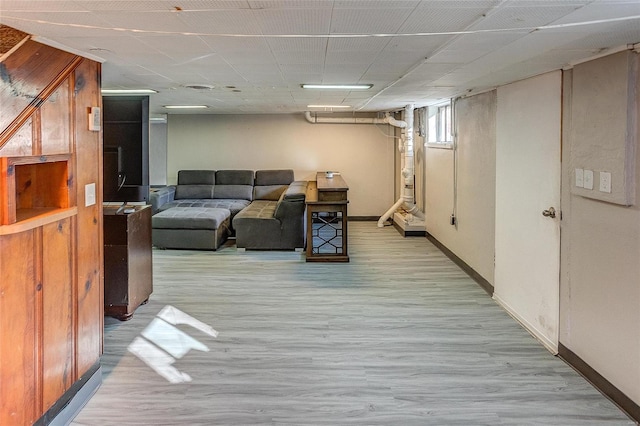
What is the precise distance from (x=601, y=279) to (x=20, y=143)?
3.03 meters

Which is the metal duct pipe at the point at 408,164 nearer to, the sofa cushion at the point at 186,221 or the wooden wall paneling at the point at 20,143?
the sofa cushion at the point at 186,221

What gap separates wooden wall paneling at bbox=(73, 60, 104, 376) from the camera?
2791 mm

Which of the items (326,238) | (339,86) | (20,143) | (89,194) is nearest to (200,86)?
(339,86)

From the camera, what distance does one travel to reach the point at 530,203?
158 inches

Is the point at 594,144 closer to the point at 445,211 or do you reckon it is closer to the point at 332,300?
the point at 332,300

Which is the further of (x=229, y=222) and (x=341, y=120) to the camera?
(x=341, y=120)

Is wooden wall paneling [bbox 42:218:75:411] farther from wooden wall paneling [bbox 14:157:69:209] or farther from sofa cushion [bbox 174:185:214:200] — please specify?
sofa cushion [bbox 174:185:214:200]

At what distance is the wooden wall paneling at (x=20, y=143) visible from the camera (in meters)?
2.12

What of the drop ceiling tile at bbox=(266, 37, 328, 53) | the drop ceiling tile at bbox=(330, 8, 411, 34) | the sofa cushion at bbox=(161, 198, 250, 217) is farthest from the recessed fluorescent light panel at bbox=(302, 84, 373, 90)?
the sofa cushion at bbox=(161, 198, 250, 217)

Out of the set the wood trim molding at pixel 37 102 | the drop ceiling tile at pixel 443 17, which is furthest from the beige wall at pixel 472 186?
the wood trim molding at pixel 37 102

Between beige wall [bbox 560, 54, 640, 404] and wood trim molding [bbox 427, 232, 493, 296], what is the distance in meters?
1.53

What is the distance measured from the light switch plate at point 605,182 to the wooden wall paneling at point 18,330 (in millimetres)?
2890

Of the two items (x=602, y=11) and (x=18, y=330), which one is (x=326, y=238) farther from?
(x=602, y=11)

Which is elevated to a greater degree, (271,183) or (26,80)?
(26,80)
